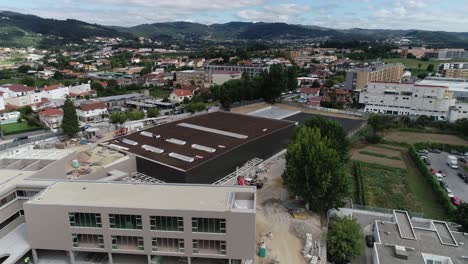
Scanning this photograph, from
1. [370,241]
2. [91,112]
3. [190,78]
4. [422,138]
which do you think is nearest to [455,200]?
[370,241]

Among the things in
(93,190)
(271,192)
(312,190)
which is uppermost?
(93,190)

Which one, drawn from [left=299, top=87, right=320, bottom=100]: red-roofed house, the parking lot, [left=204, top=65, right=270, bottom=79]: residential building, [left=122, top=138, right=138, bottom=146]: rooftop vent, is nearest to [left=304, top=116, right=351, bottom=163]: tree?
the parking lot

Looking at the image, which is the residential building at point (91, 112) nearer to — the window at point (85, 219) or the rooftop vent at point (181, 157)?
the rooftop vent at point (181, 157)

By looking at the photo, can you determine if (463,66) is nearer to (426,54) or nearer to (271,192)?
(426,54)

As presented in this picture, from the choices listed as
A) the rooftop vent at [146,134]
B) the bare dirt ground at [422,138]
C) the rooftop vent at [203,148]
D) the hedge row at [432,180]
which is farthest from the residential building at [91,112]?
the hedge row at [432,180]

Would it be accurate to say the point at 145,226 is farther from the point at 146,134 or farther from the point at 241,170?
the point at 146,134

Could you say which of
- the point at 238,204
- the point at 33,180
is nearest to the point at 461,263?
the point at 238,204
